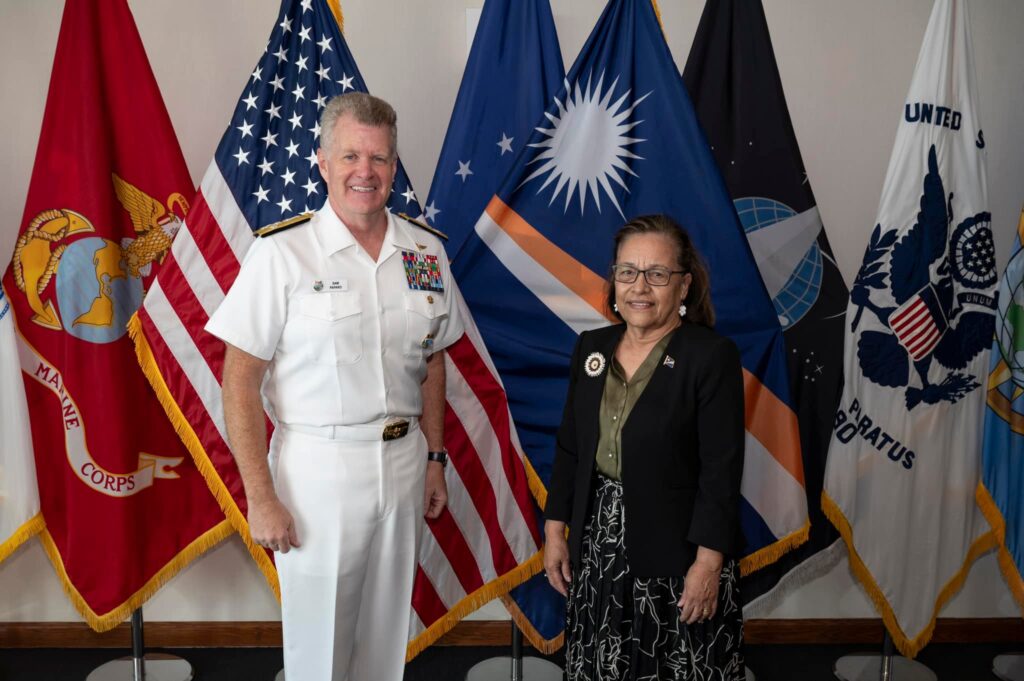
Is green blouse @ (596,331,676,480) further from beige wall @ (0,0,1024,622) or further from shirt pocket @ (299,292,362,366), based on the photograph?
beige wall @ (0,0,1024,622)

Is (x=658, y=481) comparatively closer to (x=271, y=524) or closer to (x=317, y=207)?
(x=271, y=524)

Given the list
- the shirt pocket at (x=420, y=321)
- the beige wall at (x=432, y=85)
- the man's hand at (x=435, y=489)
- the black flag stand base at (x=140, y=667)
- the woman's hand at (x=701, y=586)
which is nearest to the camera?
the woman's hand at (x=701, y=586)

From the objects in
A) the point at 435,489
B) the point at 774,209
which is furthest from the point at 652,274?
the point at 774,209

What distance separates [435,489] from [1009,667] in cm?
228

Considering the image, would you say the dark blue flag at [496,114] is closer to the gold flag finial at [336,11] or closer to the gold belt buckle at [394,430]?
the gold flag finial at [336,11]

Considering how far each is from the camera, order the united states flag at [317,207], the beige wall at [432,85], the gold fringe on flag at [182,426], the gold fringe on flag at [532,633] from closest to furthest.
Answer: the gold fringe on flag at [182,426], the united states flag at [317,207], the gold fringe on flag at [532,633], the beige wall at [432,85]

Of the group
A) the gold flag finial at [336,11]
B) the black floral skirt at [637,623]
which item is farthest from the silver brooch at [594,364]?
the gold flag finial at [336,11]

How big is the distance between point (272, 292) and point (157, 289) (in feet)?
2.38

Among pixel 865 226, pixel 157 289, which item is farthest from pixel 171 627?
pixel 865 226

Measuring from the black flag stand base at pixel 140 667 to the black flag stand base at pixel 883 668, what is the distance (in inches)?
90.6

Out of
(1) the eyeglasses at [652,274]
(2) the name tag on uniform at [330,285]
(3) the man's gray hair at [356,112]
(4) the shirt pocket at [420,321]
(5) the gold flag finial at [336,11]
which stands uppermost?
(5) the gold flag finial at [336,11]

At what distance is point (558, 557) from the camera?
5.94 feet

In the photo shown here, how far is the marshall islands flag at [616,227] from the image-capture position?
7.59ft

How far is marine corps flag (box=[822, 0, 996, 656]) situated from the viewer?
2471 mm
